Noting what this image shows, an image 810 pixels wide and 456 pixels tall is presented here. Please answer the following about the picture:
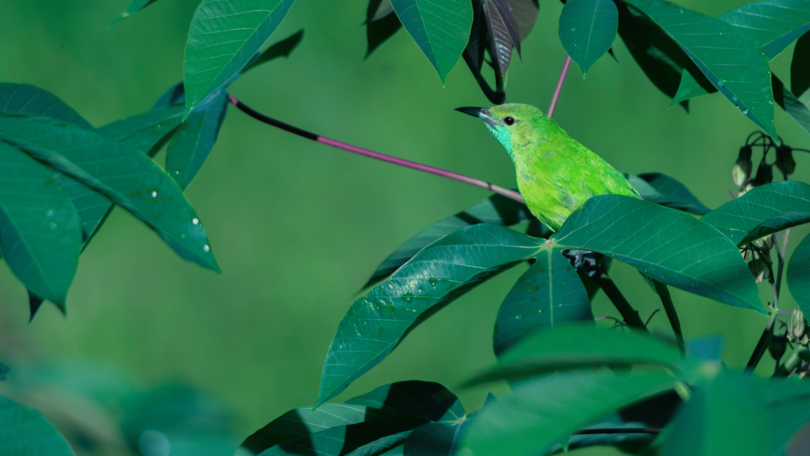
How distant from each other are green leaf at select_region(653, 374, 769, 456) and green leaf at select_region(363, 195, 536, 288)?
53 cm

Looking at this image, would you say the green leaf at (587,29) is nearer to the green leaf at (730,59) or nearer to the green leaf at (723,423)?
the green leaf at (730,59)

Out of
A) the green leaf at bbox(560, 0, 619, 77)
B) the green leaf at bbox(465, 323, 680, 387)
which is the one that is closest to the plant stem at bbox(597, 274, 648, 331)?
the green leaf at bbox(560, 0, 619, 77)

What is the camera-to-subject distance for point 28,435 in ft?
1.05

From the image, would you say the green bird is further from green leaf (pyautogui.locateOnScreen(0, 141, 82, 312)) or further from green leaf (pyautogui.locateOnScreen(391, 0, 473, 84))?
green leaf (pyautogui.locateOnScreen(0, 141, 82, 312))

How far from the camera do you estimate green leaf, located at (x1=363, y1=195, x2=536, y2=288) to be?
0.79 m

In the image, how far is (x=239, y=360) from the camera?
2.12 m

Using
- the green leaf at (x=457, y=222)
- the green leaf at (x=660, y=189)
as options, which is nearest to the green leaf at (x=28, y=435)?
the green leaf at (x=457, y=222)

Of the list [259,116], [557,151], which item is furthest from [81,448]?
[557,151]

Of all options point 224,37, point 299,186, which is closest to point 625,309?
point 224,37

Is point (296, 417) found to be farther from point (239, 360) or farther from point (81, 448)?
point (239, 360)

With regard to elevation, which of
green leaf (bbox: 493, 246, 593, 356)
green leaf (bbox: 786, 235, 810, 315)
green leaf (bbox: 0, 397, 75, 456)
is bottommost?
green leaf (bbox: 0, 397, 75, 456)

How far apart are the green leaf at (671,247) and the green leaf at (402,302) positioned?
0.31 ft

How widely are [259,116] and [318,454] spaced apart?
0.46 metres

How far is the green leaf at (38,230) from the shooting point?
331 mm
